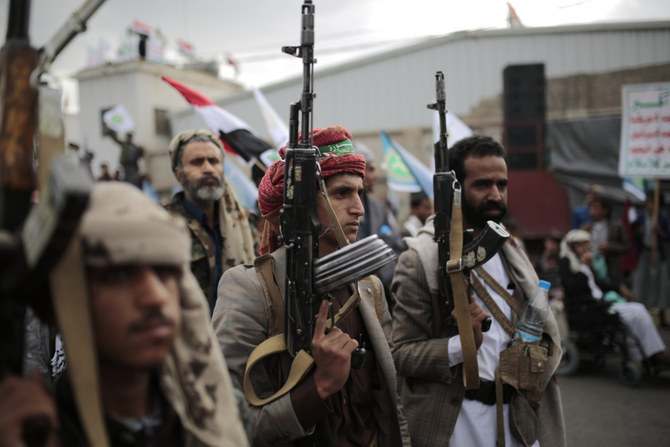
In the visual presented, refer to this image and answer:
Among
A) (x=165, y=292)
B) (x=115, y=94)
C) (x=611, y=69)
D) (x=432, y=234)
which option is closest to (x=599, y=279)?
(x=432, y=234)

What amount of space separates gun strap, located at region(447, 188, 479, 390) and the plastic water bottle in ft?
1.02

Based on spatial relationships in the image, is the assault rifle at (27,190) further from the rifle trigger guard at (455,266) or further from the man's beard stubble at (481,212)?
the man's beard stubble at (481,212)

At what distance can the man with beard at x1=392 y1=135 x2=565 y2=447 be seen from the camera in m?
2.60

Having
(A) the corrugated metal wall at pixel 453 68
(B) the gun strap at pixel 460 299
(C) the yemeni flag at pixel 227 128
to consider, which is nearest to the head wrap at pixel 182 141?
(C) the yemeni flag at pixel 227 128

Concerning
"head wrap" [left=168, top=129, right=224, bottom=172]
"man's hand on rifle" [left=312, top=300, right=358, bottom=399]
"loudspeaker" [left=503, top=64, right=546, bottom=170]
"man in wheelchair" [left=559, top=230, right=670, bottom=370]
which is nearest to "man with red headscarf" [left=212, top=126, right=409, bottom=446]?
"man's hand on rifle" [left=312, top=300, right=358, bottom=399]

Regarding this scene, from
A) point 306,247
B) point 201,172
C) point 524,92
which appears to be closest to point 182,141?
point 201,172

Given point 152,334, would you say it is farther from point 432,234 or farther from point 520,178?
point 520,178

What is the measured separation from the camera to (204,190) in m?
3.78

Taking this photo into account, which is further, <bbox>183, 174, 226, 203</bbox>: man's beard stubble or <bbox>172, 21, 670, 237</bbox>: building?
<bbox>172, 21, 670, 237</bbox>: building

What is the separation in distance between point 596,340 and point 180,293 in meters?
6.63

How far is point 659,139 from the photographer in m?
7.10

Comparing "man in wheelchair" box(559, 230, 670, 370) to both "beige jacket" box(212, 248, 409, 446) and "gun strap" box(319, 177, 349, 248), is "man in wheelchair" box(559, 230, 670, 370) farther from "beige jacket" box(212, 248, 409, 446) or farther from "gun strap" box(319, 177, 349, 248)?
"gun strap" box(319, 177, 349, 248)

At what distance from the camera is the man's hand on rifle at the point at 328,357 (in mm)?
1937

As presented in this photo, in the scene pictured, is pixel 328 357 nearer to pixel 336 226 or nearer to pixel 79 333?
pixel 336 226
